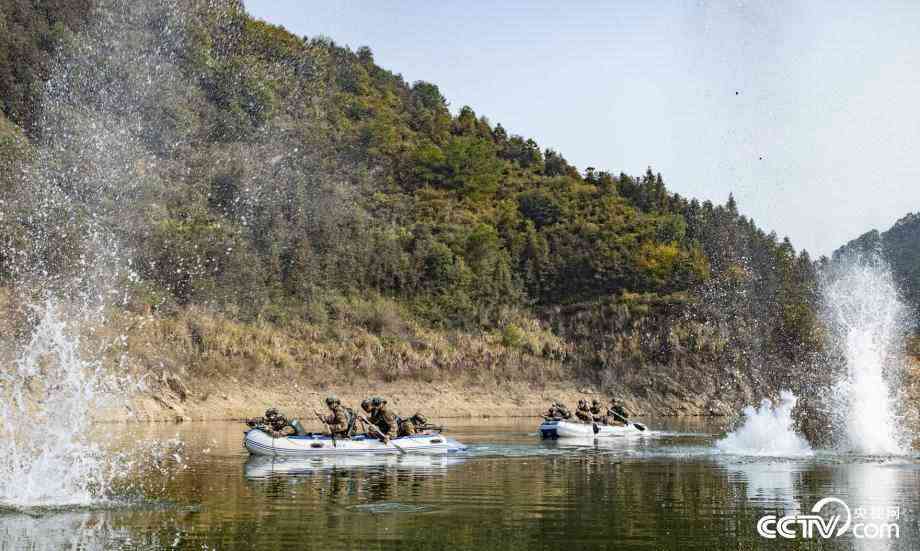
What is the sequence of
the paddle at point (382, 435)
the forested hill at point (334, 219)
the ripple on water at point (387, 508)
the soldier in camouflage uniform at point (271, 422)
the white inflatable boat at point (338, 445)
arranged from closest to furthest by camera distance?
the ripple on water at point (387, 508)
the white inflatable boat at point (338, 445)
the soldier in camouflage uniform at point (271, 422)
the paddle at point (382, 435)
the forested hill at point (334, 219)

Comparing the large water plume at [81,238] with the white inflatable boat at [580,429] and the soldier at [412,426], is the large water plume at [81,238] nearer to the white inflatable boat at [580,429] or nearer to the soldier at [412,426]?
the soldier at [412,426]

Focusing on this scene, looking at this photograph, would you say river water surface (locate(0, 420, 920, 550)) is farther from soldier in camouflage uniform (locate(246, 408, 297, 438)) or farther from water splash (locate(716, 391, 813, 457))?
water splash (locate(716, 391, 813, 457))

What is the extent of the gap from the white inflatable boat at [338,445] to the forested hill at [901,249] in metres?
69.4

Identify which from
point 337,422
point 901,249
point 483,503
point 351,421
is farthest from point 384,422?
point 901,249

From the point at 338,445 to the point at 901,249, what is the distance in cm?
9790

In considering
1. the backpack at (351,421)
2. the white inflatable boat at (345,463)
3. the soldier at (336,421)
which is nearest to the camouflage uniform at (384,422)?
the backpack at (351,421)

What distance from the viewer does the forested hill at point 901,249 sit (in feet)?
334

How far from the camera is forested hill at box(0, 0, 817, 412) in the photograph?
75.3 meters

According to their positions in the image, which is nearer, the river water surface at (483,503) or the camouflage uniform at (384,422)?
the river water surface at (483,503)

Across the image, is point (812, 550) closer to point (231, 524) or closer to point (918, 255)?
point (231, 524)

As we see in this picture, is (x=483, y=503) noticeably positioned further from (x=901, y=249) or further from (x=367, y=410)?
(x=901, y=249)

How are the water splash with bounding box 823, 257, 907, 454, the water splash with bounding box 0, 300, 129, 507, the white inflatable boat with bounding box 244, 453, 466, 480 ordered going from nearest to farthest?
the water splash with bounding box 0, 300, 129, 507, the white inflatable boat with bounding box 244, 453, 466, 480, the water splash with bounding box 823, 257, 907, 454

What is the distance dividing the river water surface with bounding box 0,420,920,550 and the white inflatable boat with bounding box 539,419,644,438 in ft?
28.8

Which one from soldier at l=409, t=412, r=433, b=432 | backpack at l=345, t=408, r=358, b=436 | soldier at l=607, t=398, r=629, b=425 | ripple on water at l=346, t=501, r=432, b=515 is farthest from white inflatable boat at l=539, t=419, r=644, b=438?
ripple on water at l=346, t=501, r=432, b=515
